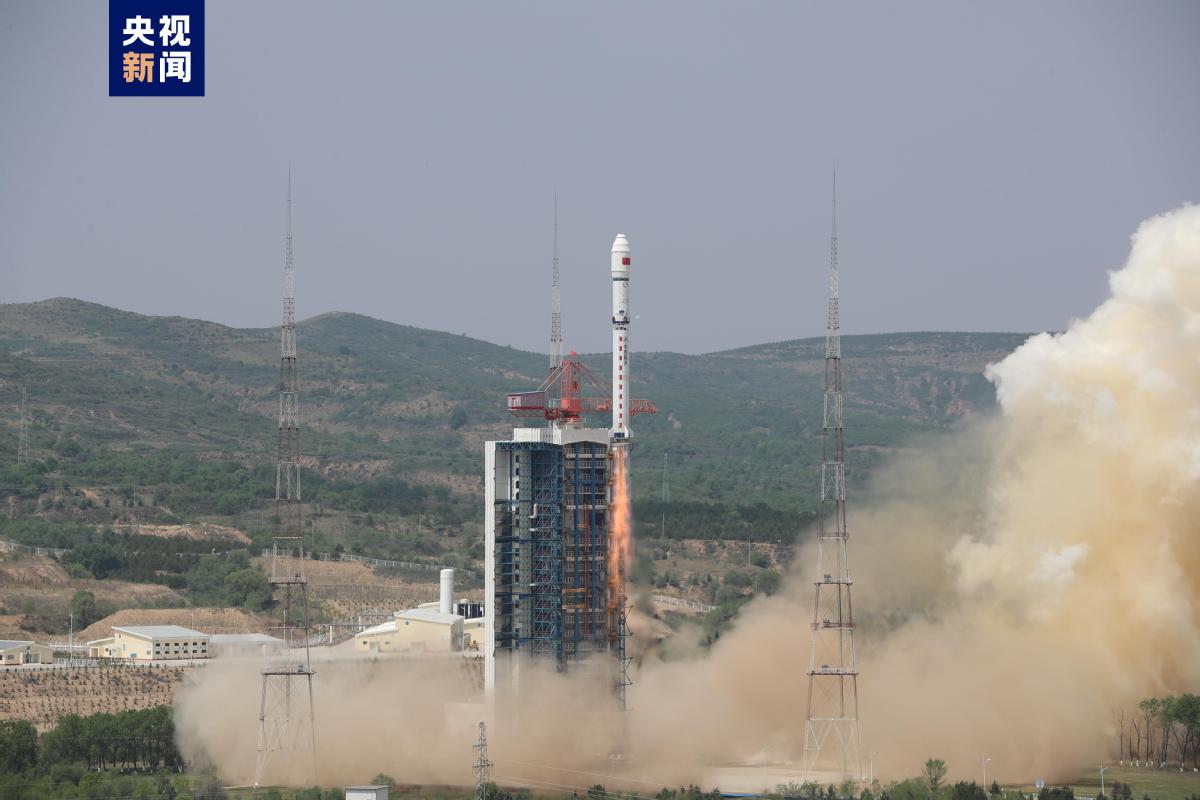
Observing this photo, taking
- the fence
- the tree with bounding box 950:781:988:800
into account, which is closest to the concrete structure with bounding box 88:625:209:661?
the fence

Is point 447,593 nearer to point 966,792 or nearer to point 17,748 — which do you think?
point 17,748

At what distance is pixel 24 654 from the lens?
116m

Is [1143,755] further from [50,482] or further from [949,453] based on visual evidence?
[50,482]

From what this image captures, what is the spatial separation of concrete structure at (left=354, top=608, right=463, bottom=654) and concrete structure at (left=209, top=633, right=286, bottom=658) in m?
5.07

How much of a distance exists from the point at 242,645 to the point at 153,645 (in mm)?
7899

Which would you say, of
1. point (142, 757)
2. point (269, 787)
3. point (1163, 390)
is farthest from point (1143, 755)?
point (142, 757)

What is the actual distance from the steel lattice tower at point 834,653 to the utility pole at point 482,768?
40.2 ft

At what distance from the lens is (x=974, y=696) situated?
87938mm

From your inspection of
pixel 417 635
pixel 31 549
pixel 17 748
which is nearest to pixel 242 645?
pixel 417 635

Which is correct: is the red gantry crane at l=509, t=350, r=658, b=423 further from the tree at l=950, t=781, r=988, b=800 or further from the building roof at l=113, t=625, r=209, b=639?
the building roof at l=113, t=625, r=209, b=639

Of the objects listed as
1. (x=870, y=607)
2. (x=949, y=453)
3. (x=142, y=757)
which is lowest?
(x=142, y=757)

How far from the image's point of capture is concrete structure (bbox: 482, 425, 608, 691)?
301 feet

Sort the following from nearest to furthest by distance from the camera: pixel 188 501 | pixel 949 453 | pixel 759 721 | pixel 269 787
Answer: pixel 269 787, pixel 759 721, pixel 949 453, pixel 188 501

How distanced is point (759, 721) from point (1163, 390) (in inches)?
842
